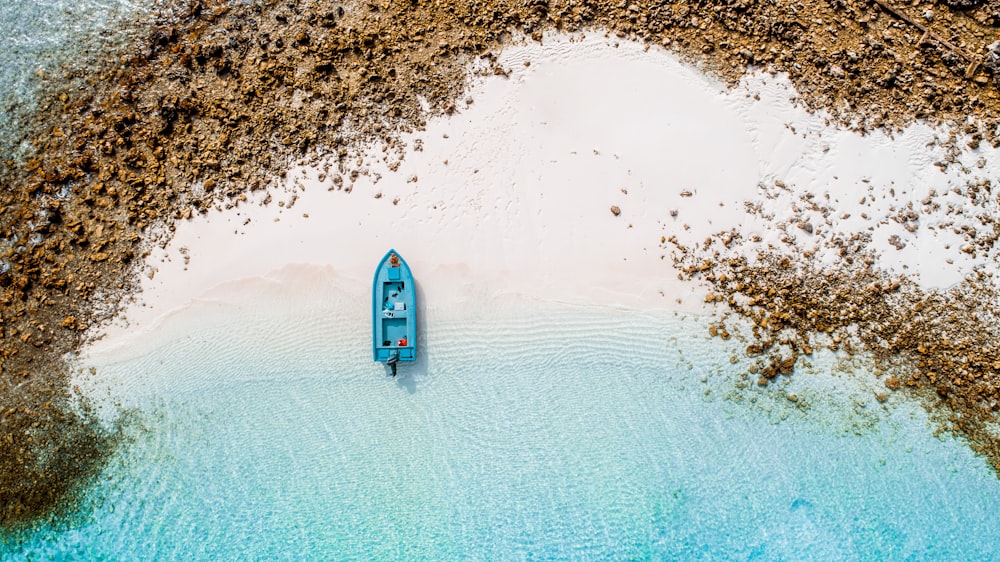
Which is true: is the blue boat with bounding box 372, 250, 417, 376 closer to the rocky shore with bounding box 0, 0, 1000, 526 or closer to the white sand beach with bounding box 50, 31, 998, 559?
the white sand beach with bounding box 50, 31, 998, 559

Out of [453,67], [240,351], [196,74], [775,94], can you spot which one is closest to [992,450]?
[775,94]

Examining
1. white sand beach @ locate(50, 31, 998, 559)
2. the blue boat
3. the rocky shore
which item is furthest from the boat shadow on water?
the rocky shore

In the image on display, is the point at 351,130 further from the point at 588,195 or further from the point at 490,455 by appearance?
the point at 490,455

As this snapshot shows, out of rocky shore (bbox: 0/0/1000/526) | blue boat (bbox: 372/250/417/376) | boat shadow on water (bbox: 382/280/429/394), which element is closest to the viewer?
blue boat (bbox: 372/250/417/376)

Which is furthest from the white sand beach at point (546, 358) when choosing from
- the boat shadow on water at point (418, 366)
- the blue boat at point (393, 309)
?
the blue boat at point (393, 309)

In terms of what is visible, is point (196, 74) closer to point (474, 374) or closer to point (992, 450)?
point (474, 374)

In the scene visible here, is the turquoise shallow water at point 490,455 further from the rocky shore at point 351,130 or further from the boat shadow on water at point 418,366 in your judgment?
the rocky shore at point 351,130

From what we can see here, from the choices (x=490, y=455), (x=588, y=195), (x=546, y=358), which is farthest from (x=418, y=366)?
(x=588, y=195)
